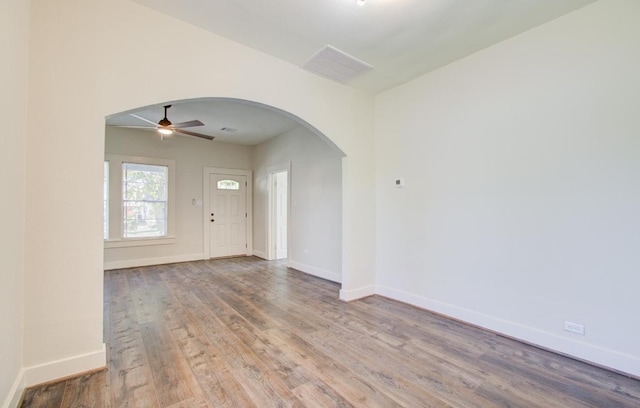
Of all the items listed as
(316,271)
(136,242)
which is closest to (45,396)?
(316,271)

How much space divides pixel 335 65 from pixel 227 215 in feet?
16.2

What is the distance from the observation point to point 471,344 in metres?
2.61

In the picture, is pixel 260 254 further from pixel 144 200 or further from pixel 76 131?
pixel 76 131

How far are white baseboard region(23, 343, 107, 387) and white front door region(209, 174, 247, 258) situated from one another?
15.3ft

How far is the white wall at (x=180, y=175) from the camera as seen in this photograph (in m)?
5.65

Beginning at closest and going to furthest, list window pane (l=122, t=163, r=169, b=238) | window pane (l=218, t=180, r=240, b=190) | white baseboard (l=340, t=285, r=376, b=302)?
1. white baseboard (l=340, t=285, r=376, b=302)
2. window pane (l=122, t=163, r=169, b=238)
3. window pane (l=218, t=180, r=240, b=190)

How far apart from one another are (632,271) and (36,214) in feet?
14.6

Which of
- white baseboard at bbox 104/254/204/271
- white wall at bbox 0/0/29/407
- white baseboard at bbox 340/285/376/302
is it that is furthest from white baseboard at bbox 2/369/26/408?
white baseboard at bbox 104/254/204/271

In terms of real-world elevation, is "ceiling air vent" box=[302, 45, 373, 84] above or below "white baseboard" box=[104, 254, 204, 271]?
above

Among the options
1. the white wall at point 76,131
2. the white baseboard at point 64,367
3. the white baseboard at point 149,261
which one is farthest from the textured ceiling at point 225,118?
the white baseboard at point 64,367

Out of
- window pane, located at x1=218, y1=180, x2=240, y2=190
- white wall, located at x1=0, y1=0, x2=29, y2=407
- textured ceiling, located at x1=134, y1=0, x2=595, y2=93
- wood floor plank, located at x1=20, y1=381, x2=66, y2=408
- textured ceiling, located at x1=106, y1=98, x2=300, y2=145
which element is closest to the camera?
white wall, located at x1=0, y1=0, x2=29, y2=407

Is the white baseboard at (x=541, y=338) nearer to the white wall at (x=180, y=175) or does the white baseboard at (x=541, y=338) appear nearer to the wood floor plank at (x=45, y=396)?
the wood floor plank at (x=45, y=396)

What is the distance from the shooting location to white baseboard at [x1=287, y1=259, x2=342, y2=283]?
476 centimetres

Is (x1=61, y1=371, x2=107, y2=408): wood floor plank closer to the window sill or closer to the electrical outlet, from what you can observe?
the electrical outlet
